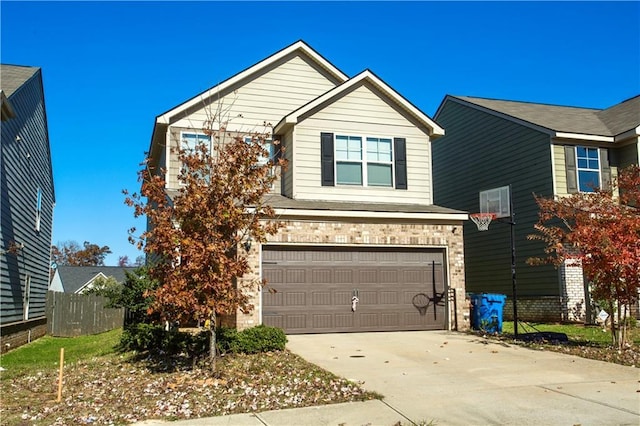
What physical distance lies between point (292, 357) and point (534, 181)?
502 inches

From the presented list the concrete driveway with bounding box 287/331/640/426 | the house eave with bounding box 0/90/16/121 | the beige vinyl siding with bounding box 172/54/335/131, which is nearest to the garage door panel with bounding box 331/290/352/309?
the concrete driveway with bounding box 287/331/640/426

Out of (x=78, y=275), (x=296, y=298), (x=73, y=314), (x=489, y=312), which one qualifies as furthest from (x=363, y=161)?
(x=78, y=275)

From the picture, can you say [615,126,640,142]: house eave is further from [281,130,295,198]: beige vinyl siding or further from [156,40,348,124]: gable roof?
[281,130,295,198]: beige vinyl siding

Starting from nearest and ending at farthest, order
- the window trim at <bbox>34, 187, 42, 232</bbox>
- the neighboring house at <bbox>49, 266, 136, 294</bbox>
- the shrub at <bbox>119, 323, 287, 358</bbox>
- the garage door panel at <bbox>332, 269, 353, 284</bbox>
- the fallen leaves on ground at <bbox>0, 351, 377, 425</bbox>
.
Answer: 1. the fallen leaves on ground at <bbox>0, 351, 377, 425</bbox>
2. the shrub at <bbox>119, 323, 287, 358</bbox>
3. the garage door panel at <bbox>332, 269, 353, 284</bbox>
4. the window trim at <bbox>34, 187, 42, 232</bbox>
5. the neighboring house at <bbox>49, 266, 136, 294</bbox>

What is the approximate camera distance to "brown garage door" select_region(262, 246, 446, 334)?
14195 mm

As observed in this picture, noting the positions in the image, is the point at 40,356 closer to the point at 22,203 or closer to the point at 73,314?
the point at 22,203

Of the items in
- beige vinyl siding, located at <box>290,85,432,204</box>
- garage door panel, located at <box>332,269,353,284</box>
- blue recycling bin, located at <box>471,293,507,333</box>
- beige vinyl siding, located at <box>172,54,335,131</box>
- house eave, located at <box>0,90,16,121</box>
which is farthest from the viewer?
beige vinyl siding, located at <box>172,54,335,131</box>

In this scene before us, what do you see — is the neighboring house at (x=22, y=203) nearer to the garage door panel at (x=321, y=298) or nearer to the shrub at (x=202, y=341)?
the shrub at (x=202, y=341)

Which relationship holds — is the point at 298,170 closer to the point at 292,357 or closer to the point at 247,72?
the point at 247,72

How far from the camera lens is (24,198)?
60.0ft

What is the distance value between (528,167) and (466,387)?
1377cm

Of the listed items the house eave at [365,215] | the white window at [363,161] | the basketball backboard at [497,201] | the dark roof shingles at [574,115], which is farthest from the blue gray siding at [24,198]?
the dark roof shingles at [574,115]

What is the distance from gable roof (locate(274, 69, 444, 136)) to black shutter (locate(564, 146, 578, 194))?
17.4 ft

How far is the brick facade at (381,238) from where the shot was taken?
1424 cm
